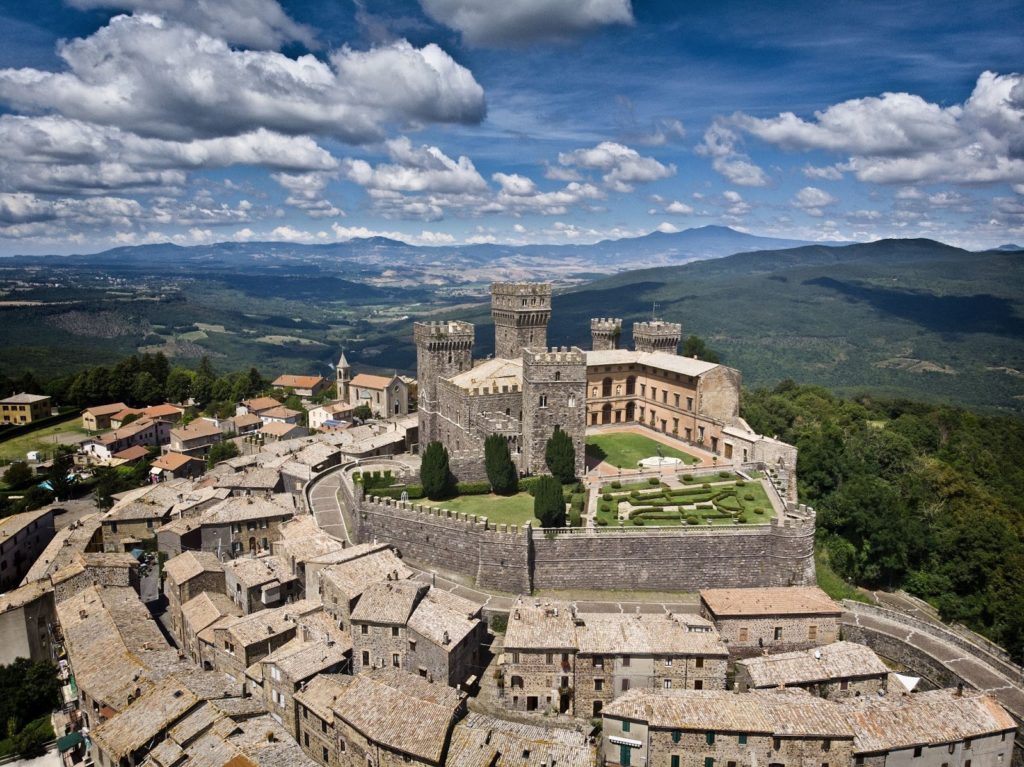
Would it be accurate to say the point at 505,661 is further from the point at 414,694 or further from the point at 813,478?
the point at 813,478

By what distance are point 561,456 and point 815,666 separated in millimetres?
22746

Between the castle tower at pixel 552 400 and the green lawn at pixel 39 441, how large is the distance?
6776cm

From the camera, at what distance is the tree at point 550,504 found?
47.8m

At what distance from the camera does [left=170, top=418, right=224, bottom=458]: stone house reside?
8900cm

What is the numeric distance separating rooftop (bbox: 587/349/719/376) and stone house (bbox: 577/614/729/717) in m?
30.4

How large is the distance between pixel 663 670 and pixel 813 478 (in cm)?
2887

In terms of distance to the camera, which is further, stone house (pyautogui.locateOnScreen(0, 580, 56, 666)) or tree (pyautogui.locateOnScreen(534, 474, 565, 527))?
stone house (pyautogui.locateOnScreen(0, 580, 56, 666))

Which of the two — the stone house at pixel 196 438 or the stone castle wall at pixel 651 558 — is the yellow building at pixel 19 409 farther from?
the stone castle wall at pixel 651 558

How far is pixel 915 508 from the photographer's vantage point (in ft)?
204

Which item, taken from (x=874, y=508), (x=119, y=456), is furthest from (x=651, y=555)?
(x=119, y=456)

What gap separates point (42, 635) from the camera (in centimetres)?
5000

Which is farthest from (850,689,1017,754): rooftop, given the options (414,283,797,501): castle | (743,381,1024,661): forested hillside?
(414,283,797,501): castle

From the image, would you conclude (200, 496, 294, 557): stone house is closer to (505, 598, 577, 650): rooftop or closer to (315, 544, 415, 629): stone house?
(315, 544, 415, 629): stone house

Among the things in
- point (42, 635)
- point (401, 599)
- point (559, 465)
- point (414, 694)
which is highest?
point (559, 465)
